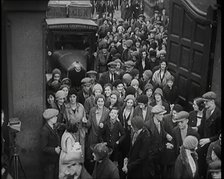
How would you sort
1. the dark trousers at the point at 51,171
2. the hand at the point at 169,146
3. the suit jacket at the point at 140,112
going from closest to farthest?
1. the hand at the point at 169,146
2. the dark trousers at the point at 51,171
3. the suit jacket at the point at 140,112

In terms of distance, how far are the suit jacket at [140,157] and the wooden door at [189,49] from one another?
376cm

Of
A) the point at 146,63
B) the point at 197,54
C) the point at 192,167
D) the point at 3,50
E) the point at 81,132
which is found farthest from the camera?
the point at 146,63

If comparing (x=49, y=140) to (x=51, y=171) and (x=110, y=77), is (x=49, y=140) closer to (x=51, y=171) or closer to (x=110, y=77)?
(x=51, y=171)

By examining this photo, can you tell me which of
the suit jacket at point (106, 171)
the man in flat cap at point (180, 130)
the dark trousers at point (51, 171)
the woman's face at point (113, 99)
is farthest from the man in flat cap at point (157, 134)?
the dark trousers at point (51, 171)

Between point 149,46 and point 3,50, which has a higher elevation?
point 3,50

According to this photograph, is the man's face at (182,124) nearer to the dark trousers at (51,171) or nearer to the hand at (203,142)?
the hand at (203,142)

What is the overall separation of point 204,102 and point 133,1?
64.7ft

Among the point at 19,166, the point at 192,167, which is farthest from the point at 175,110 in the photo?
the point at 19,166

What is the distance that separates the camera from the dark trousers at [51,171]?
27.7 feet

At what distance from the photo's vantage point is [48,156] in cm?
832

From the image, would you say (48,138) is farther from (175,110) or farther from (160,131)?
(175,110)

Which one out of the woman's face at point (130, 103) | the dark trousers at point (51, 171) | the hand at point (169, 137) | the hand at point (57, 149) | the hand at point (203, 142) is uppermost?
the woman's face at point (130, 103)

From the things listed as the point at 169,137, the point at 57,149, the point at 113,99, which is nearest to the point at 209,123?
the point at 169,137

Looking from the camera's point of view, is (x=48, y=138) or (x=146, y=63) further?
(x=146, y=63)
